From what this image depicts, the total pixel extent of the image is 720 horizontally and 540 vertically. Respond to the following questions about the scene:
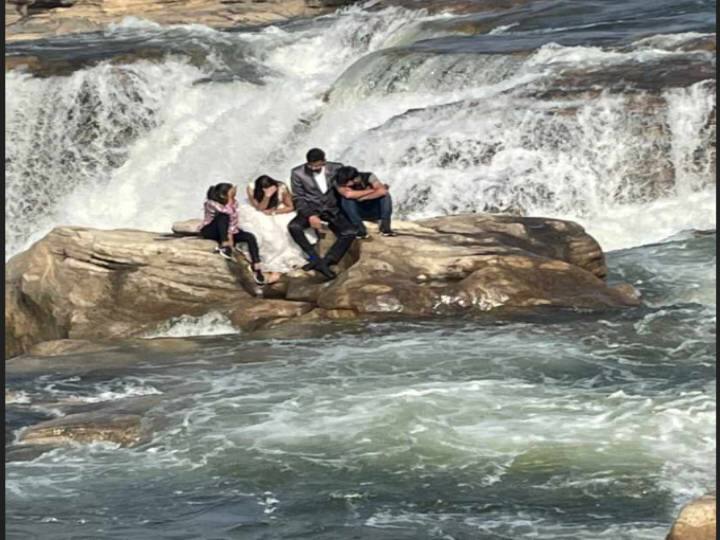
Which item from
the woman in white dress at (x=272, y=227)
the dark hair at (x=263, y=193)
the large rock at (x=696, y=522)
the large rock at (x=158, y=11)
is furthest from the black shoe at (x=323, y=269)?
the large rock at (x=158, y=11)

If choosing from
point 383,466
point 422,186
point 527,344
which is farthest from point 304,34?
point 383,466

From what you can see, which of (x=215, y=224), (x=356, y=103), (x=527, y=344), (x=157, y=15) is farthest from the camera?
(x=157, y=15)

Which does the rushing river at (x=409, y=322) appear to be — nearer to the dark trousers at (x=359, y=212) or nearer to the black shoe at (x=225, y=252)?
the black shoe at (x=225, y=252)

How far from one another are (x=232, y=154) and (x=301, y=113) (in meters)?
1.33

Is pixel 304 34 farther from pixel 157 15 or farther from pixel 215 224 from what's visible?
pixel 215 224

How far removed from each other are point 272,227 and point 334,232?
2.00ft

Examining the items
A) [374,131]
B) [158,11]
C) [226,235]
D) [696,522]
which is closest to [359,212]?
[226,235]

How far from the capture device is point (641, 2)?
29.7 m

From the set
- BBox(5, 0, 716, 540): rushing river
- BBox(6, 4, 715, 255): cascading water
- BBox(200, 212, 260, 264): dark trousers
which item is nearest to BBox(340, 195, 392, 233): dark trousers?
BBox(200, 212, 260, 264): dark trousers

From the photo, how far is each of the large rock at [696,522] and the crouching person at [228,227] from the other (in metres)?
9.29

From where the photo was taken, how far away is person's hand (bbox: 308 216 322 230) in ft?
51.9

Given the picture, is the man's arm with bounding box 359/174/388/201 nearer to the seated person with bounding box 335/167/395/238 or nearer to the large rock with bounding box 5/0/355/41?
the seated person with bounding box 335/167/395/238

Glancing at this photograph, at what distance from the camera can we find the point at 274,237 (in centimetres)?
1592

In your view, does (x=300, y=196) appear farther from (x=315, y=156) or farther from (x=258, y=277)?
(x=258, y=277)
